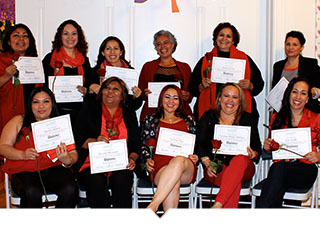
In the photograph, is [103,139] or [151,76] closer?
[103,139]

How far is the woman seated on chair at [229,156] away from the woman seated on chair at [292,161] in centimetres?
18

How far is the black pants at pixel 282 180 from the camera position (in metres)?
3.36

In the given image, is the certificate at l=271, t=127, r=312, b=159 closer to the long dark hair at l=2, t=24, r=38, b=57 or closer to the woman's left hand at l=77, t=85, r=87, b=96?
the woman's left hand at l=77, t=85, r=87, b=96

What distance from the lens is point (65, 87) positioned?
13.6 feet

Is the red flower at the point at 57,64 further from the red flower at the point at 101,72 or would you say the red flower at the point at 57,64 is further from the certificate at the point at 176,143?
the certificate at the point at 176,143

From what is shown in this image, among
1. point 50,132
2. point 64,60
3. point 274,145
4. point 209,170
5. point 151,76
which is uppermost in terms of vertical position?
point 64,60

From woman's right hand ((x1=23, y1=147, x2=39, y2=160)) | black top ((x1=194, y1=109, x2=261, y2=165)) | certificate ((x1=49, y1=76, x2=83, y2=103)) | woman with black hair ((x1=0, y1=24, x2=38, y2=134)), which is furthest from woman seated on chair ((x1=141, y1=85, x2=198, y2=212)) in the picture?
woman with black hair ((x1=0, y1=24, x2=38, y2=134))

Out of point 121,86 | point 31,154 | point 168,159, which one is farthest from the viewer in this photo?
point 121,86

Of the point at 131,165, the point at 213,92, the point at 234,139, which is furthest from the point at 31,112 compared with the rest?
the point at 213,92

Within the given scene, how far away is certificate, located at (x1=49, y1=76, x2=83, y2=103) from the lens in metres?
4.11

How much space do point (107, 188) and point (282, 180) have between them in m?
1.38

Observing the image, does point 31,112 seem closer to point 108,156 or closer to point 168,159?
point 108,156

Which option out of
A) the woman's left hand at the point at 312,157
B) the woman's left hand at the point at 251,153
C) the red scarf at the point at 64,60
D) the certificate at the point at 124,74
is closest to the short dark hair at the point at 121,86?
the certificate at the point at 124,74
